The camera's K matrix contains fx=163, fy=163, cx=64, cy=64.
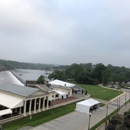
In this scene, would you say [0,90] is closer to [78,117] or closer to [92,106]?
[78,117]

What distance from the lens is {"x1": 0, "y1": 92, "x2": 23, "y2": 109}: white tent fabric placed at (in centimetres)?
2745

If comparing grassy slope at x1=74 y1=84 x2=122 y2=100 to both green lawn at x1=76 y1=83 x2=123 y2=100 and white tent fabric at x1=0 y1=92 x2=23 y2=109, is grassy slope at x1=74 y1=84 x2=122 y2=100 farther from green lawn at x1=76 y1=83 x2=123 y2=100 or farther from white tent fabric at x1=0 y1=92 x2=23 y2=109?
white tent fabric at x1=0 y1=92 x2=23 y2=109

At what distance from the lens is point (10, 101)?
28922 mm

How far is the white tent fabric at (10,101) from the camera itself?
27.5 meters

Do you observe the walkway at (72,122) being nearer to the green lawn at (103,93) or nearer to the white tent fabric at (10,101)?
the white tent fabric at (10,101)

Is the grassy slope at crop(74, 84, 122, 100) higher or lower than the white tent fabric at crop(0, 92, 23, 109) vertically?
lower

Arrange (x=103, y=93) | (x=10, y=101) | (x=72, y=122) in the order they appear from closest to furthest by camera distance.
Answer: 1. (x=72, y=122)
2. (x=10, y=101)
3. (x=103, y=93)

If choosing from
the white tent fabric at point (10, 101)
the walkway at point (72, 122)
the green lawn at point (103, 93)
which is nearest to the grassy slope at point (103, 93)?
the green lawn at point (103, 93)

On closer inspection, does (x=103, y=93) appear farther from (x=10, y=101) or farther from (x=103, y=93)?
(x=10, y=101)

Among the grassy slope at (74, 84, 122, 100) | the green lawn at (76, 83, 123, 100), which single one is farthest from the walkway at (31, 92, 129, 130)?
the grassy slope at (74, 84, 122, 100)

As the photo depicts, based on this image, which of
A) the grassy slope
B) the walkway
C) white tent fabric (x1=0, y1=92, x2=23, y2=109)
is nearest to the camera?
the walkway

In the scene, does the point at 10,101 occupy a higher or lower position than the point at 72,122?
higher

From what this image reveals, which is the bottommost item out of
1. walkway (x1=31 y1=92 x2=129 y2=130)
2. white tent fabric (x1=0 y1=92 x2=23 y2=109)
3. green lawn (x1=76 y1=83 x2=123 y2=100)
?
green lawn (x1=76 y1=83 x2=123 y2=100)

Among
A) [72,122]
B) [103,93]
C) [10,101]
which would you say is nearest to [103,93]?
[103,93]
